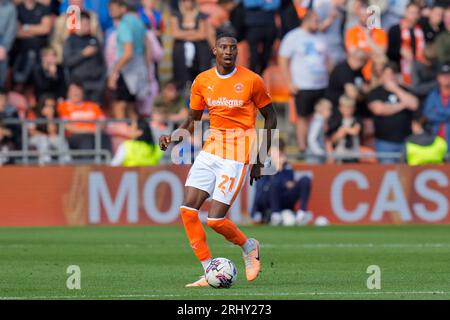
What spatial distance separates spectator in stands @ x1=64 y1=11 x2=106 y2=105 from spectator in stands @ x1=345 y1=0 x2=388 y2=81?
476 centimetres

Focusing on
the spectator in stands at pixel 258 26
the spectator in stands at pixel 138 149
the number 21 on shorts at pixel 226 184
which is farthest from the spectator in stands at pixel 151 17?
the number 21 on shorts at pixel 226 184

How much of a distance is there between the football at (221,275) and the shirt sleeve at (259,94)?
178 cm

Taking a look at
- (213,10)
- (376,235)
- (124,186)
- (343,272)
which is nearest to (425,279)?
(343,272)

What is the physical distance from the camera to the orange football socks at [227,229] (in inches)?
560

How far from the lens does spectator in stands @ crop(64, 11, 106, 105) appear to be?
25.6 metres

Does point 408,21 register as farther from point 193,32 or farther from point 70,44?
point 70,44

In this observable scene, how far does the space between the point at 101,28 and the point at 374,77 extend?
5.32 metres

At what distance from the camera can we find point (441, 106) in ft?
84.8

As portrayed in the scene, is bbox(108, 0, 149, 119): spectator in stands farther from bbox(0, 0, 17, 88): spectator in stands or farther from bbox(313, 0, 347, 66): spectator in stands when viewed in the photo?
bbox(313, 0, 347, 66): spectator in stands

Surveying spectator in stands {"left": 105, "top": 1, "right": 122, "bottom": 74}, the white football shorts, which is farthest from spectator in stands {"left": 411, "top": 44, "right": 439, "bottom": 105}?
the white football shorts

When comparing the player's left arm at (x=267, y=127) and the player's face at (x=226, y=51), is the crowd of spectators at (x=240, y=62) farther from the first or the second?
the player's face at (x=226, y=51)

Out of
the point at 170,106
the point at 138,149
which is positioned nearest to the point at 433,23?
the point at 170,106

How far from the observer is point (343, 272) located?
1580cm

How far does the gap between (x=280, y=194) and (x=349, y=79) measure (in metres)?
2.90
